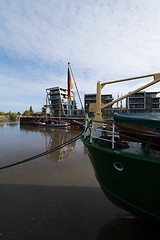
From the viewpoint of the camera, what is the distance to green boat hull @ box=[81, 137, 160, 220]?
3.00 metres

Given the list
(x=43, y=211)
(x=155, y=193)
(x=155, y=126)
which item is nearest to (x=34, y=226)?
(x=43, y=211)

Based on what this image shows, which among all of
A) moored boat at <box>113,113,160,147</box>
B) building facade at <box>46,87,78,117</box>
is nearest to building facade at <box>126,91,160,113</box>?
building facade at <box>46,87,78,117</box>

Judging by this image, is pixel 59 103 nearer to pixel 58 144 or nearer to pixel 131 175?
pixel 58 144

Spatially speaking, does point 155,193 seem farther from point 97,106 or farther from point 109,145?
point 97,106

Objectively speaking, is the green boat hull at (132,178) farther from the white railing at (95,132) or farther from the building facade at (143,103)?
the building facade at (143,103)

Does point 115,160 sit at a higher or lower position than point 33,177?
higher

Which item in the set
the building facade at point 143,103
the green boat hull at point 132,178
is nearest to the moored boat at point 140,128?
the green boat hull at point 132,178

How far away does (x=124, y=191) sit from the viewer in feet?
11.4

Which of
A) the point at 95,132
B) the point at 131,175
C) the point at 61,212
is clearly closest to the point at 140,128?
the point at 131,175

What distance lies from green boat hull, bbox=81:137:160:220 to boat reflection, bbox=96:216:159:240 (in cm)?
53

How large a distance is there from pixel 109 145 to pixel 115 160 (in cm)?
45

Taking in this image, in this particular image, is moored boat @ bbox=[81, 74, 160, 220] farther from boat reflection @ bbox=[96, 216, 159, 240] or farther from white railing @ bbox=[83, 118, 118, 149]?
boat reflection @ bbox=[96, 216, 159, 240]

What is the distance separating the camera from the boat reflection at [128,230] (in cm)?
336

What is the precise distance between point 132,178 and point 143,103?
5959 cm
